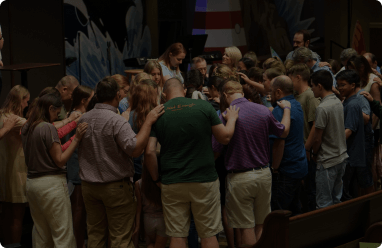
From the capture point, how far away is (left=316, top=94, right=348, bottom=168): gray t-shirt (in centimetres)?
443

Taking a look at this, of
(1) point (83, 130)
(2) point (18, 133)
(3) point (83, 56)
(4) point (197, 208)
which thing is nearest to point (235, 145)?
(4) point (197, 208)

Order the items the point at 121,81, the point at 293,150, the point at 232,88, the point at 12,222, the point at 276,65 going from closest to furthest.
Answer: the point at 232,88 → the point at 293,150 → the point at 12,222 → the point at 121,81 → the point at 276,65

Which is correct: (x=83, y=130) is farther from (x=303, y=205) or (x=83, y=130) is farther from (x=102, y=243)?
(x=303, y=205)


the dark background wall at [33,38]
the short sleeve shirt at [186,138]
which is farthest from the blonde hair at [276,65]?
the dark background wall at [33,38]

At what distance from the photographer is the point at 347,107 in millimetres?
4766

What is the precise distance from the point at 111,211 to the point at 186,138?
0.82 m

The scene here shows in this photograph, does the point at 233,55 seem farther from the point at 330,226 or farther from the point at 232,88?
the point at 330,226

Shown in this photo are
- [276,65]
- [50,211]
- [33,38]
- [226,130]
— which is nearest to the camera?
[226,130]

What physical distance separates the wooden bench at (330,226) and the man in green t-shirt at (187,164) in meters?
0.80

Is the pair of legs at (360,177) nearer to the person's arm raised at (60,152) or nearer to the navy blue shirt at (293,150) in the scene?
the navy blue shirt at (293,150)

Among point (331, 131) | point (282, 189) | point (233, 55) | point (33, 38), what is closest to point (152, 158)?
point (282, 189)

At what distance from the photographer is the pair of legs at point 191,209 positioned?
353 centimetres

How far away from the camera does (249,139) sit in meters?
3.75

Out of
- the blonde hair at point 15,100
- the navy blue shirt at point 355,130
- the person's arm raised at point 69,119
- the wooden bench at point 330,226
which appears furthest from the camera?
the navy blue shirt at point 355,130
